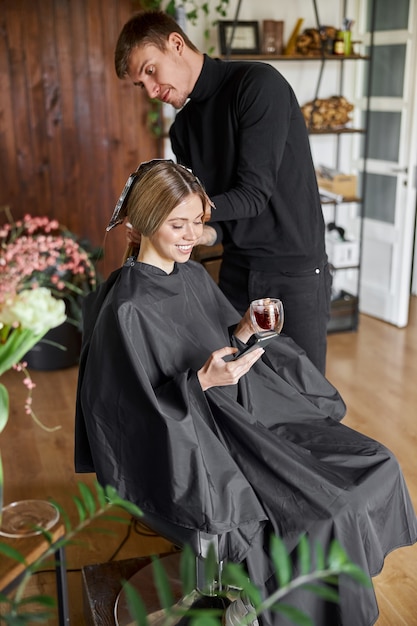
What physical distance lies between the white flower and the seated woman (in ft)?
2.55

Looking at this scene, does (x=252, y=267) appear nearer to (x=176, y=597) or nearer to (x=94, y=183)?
(x=176, y=597)

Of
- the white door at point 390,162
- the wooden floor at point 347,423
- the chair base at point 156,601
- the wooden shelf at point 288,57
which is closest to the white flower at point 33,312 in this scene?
the chair base at point 156,601

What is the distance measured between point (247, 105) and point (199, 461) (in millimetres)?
1025

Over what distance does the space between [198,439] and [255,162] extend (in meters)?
0.82

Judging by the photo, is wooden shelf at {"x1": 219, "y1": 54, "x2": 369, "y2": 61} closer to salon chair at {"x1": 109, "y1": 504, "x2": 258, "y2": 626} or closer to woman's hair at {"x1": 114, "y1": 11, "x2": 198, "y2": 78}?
woman's hair at {"x1": 114, "y1": 11, "x2": 198, "y2": 78}

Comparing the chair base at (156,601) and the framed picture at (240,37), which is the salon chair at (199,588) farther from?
the framed picture at (240,37)

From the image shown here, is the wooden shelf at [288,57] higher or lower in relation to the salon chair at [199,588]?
higher

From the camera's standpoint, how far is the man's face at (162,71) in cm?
196

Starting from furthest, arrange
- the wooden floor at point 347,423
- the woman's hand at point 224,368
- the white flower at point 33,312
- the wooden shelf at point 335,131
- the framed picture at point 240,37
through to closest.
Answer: the wooden shelf at point 335,131 → the framed picture at point 240,37 → the wooden floor at point 347,423 → the woman's hand at point 224,368 → the white flower at point 33,312

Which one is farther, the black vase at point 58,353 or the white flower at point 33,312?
the black vase at point 58,353

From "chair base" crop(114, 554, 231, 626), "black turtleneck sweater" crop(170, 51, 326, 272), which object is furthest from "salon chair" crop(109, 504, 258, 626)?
"black turtleneck sweater" crop(170, 51, 326, 272)

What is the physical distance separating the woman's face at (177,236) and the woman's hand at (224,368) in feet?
1.13

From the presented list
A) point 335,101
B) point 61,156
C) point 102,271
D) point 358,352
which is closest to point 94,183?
point 61,156

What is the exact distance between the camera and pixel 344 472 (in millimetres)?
1751
